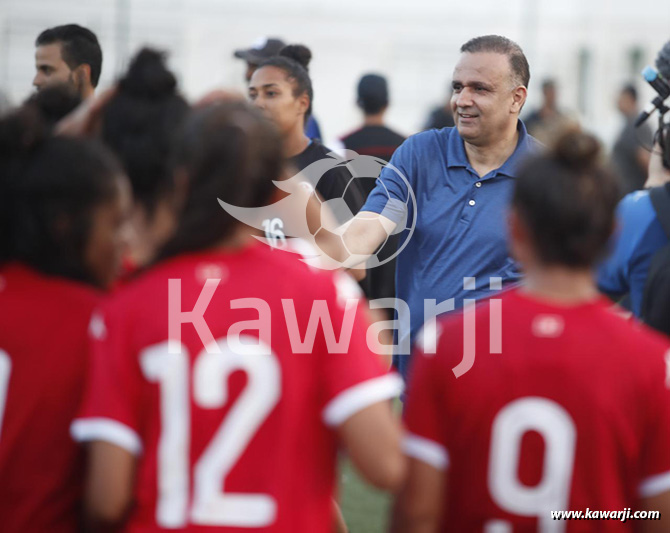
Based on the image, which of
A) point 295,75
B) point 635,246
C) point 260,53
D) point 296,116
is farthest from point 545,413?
point 260,53

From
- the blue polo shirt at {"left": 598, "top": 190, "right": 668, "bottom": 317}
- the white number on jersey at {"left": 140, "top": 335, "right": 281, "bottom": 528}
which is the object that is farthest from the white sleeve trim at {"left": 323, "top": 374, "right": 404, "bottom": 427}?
the blue polo shirt at {"left": 598, "top": 190, "right": 668, "bottom": 317}

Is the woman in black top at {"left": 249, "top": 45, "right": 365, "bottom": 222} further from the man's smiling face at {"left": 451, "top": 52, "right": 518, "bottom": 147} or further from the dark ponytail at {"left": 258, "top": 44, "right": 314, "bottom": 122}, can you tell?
the man's smiling face at {"left": 451, "top": 52, "right": 518, "bottom": 147}

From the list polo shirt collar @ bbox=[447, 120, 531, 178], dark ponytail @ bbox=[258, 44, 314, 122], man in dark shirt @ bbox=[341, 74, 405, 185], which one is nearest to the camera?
polo shirt collar @ bbox=[447, 120, 531, 178]

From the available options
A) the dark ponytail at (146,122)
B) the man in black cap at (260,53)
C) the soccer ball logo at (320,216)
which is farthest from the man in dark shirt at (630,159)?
the dark ponytail at (146,122)

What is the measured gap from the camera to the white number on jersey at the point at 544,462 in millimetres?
2160

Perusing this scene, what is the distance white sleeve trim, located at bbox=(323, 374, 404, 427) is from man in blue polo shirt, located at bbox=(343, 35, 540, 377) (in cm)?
188

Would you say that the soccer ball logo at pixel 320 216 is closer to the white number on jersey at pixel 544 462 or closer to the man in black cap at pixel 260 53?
the white number on jersey at pixel 544 462

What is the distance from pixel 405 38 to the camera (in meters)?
24.3

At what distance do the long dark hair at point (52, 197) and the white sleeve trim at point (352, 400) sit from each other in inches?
25.4

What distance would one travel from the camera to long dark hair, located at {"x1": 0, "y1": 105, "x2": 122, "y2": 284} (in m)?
2.25

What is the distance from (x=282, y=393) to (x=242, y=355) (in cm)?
11

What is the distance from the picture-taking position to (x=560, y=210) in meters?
2.14

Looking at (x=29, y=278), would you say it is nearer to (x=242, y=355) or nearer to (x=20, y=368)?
(x=20, y=368)

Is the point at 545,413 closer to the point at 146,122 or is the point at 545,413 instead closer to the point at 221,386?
the point at 221,386
